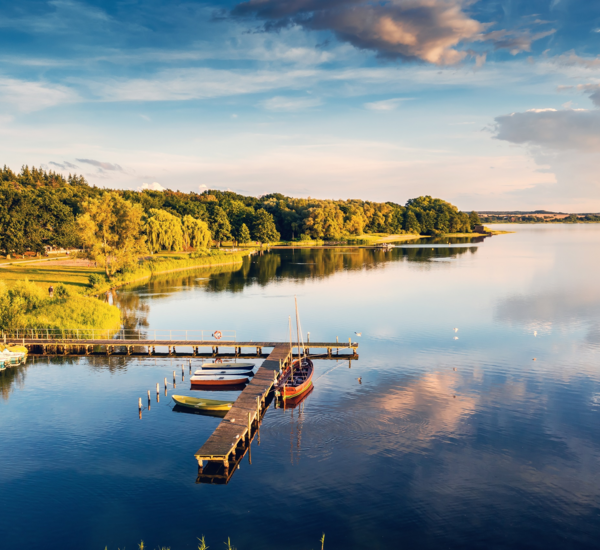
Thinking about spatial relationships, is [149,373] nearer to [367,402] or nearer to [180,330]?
[180,330]

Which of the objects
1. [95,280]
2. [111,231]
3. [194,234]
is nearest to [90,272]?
[111,231]

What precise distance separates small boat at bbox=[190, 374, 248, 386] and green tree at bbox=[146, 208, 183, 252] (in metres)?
98.7

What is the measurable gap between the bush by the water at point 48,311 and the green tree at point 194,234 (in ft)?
276

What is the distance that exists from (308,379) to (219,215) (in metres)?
156

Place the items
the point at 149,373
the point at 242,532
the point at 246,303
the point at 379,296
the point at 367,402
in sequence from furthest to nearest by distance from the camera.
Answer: the point at 379,296
the point at 246,303
the point at 149,373
the point at 367,402
the point at 242,532

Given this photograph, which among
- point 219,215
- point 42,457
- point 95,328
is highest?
point 219,215

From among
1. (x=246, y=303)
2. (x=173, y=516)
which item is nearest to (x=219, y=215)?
(x=246, y=303)

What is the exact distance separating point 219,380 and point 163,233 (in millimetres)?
100408

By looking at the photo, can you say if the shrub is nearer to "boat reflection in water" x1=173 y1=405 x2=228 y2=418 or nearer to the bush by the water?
the bush by the water

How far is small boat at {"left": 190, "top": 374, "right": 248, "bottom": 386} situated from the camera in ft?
156

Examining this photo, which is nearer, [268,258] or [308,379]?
[308,379]

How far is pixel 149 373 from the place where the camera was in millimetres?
52406

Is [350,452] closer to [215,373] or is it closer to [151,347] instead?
[215,373]

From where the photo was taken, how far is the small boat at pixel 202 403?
40750 mm
